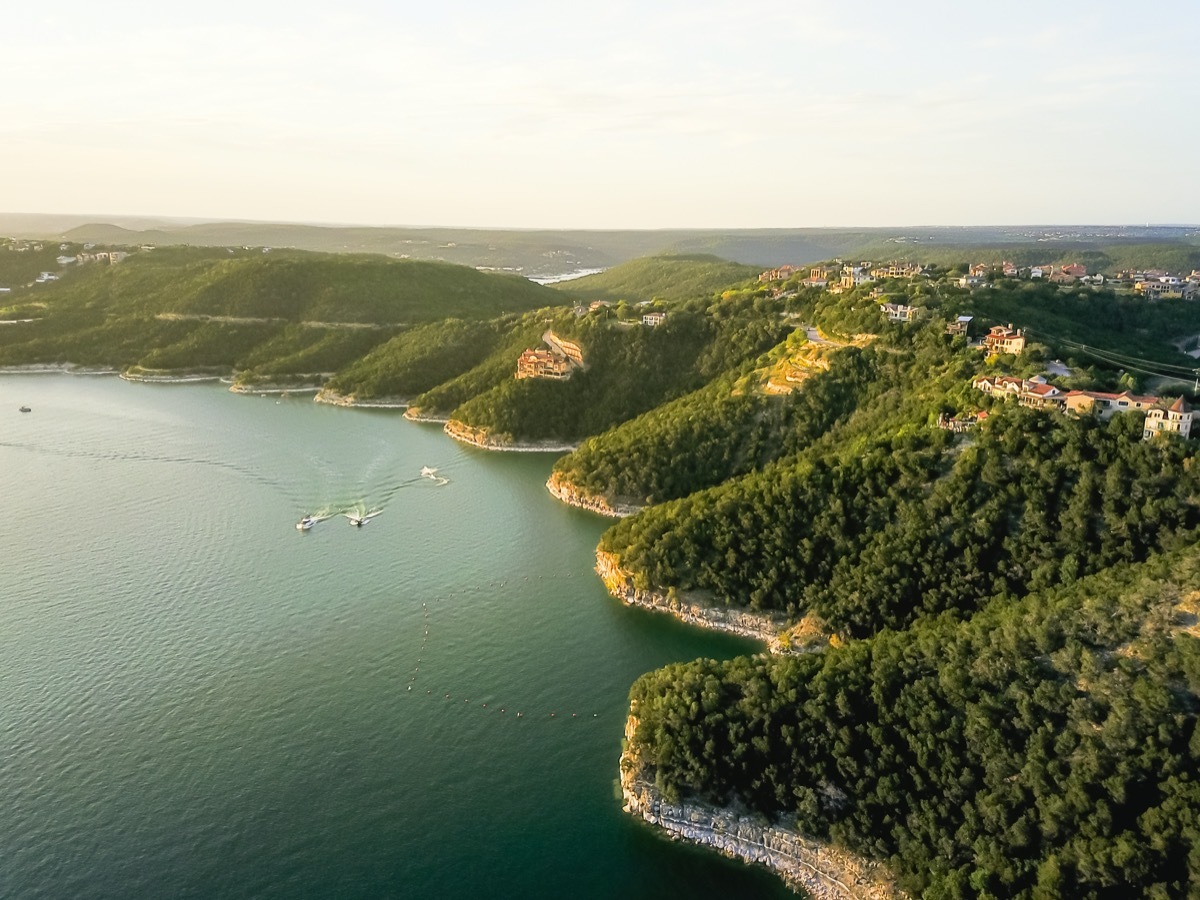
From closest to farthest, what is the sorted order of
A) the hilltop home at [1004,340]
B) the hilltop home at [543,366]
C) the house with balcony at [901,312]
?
the hilltop home at [1004,340] < the house with balcony at [901,312] < the hilltop home at [543,366]

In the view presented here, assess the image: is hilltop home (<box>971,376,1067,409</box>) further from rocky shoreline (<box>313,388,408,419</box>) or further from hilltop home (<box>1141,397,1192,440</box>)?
rocky shoreline (<box>313,388,408,419</box>)

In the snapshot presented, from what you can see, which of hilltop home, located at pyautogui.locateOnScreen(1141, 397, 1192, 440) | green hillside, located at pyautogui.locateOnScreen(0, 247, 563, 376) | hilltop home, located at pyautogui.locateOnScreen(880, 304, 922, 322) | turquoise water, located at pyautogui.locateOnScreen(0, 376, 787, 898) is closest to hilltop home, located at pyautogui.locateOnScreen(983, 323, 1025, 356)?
hilltop home, located at pyautogui.locateOnScreen(880, 304, 922, 322)

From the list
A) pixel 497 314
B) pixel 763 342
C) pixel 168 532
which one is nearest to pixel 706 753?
pixel 168 532

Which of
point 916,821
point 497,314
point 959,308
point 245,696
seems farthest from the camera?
point 497,314

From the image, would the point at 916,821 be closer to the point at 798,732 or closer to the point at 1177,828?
the point at 798,732

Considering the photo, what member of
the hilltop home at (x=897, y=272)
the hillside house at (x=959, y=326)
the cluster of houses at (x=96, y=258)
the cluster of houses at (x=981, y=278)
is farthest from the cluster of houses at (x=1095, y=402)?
the cluster of houses at (x=96, y=258)

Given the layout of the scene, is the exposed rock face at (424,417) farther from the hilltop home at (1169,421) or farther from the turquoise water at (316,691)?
the hilltop home at (1169,421)
